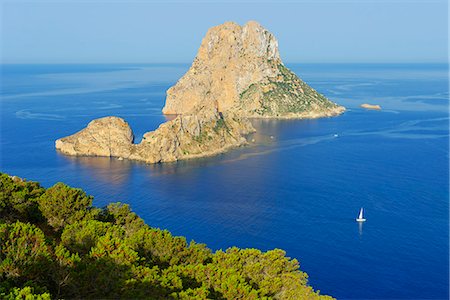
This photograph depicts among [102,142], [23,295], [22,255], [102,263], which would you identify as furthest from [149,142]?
[23,295]

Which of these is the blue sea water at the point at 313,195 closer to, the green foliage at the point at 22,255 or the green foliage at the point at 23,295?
the green foliage at the point at 22,255

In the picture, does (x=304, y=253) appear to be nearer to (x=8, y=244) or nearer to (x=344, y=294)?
(x=344, y=294)

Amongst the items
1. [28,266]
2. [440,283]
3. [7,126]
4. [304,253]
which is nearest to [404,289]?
[440,283]

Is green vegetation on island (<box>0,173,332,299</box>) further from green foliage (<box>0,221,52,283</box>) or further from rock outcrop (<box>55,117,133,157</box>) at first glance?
rock outcrop (<box>55,117,133,157</box>)

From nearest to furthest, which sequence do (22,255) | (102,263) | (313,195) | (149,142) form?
(22,255) → (102,263) → (313,195) → (149,142)

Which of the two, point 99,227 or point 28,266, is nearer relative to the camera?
point 28,266

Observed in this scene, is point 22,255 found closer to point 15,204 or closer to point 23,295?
point 23,295

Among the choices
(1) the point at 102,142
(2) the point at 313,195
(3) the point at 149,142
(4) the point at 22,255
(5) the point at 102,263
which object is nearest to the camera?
(4) the point at 22,255
